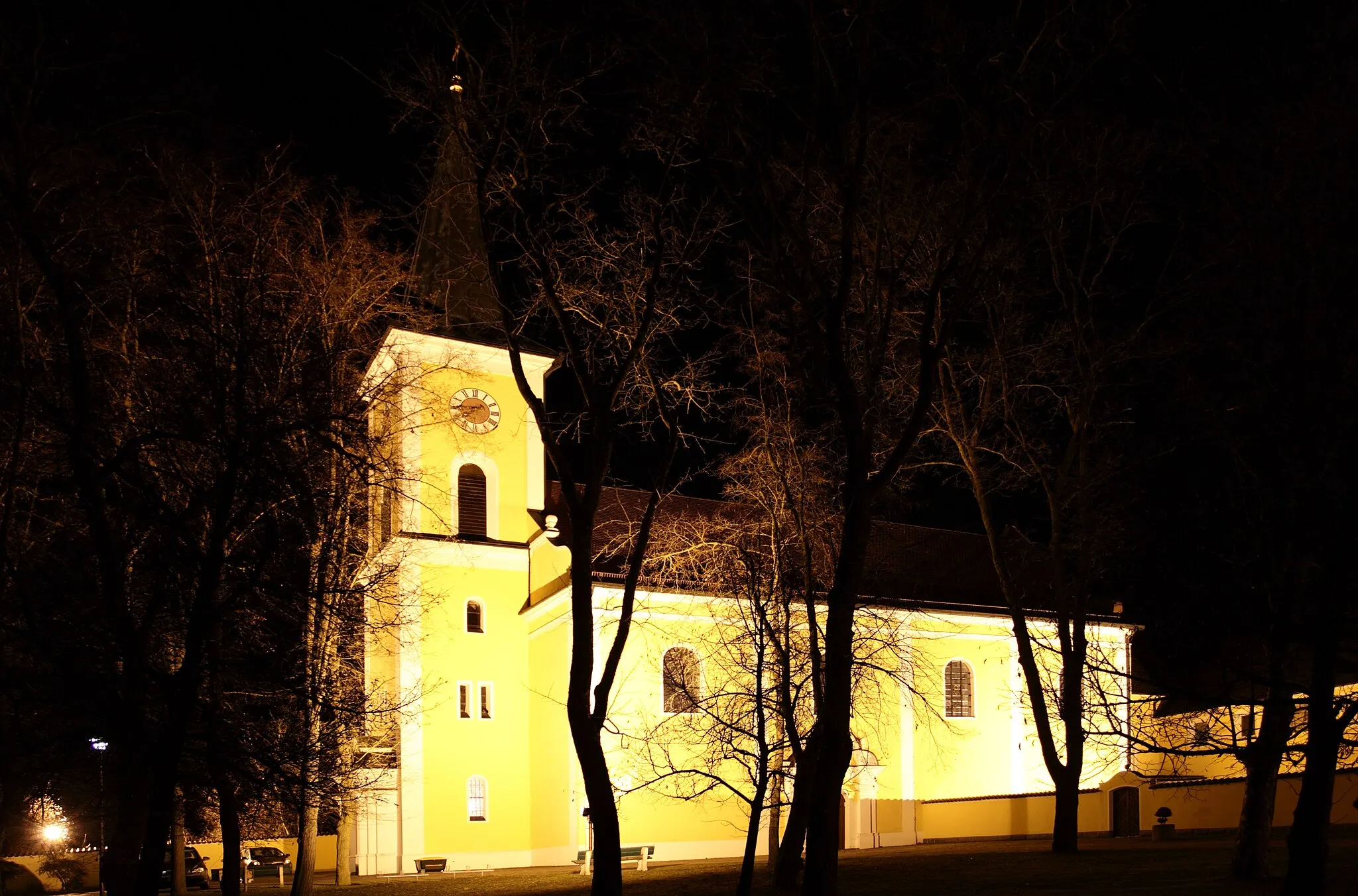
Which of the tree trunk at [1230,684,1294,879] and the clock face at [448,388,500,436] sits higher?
the clock face at [448,388,500,436]

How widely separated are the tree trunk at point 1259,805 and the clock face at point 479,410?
2368 centimetres

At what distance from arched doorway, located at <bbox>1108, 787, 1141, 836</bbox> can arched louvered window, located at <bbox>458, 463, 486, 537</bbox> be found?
1882 centimetres

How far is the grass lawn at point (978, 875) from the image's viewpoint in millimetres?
17156

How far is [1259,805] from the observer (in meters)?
17.0

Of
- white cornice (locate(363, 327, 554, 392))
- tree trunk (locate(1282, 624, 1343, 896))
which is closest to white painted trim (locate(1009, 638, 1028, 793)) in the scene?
white cornice (locate(363, 327, 554, 392))

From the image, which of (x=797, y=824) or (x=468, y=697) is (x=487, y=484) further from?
(x=797, y=824)

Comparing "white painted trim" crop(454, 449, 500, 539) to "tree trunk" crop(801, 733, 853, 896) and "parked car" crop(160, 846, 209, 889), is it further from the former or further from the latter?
"tree trunk" crop(801, 733, 853, 896)

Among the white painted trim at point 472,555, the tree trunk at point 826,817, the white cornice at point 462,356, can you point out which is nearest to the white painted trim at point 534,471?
the white cornice at point 462,356

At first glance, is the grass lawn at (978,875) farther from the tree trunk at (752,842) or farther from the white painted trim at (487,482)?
the white painted trim at (487,482)

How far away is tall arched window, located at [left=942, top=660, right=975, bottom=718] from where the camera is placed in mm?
38750

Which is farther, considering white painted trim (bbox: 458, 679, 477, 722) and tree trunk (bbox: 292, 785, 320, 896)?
white painted trim (bbox: 458, 679, 477, 722)

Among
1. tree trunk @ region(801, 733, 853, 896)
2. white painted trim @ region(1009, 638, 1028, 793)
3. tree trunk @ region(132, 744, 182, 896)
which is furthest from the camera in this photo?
white painted trim @ region(1009, 638, 1028, 793)

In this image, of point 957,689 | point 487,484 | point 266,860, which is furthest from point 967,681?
point 266,860

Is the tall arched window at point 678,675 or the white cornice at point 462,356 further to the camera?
the white cornice at point 462,356
